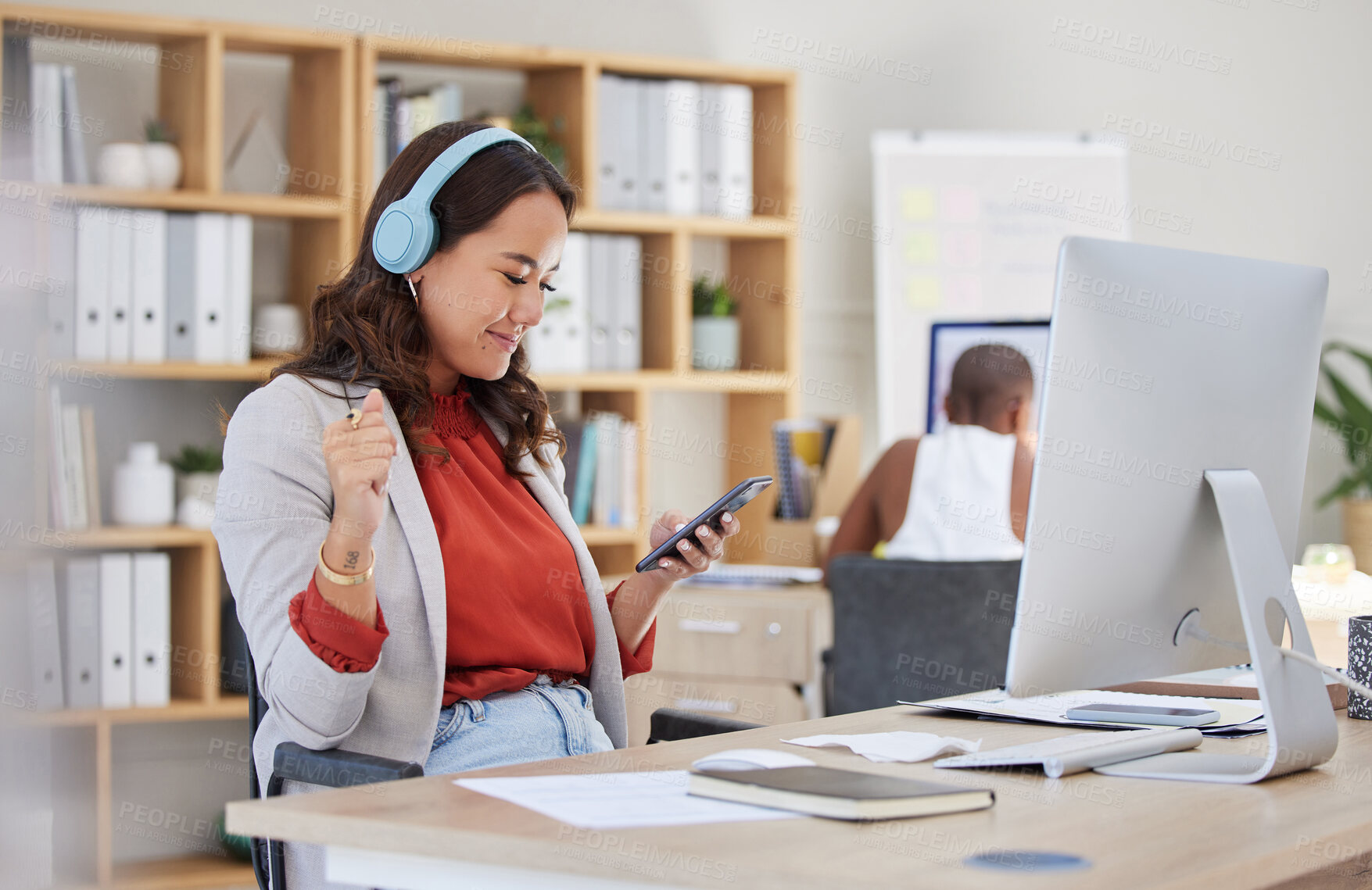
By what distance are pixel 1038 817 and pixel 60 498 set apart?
2.63 meters

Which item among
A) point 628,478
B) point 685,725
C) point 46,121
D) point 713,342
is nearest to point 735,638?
point 628,478

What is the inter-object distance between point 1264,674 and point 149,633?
2.64m

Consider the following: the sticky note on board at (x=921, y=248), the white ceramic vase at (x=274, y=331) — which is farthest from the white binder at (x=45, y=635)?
the sticky note on board at (x=921, y=248)

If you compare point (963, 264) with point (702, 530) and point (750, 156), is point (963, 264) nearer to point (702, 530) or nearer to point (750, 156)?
point (750, 156)

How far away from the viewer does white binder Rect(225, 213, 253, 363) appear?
325 cm

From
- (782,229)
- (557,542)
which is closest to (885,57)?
(782,229)

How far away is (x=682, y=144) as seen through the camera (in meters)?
3.69

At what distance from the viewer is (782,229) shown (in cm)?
379

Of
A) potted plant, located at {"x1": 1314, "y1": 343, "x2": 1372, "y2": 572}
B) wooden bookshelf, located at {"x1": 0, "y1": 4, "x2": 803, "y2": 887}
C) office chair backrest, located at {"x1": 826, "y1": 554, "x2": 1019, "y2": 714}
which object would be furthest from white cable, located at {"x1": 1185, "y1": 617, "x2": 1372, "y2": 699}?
potted plant, located at {"x1": 1314, "y1": 343, "x2": 1372, "y2": 572}

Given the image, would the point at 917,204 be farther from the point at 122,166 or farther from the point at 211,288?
the point at 122,166

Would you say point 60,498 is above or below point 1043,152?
below

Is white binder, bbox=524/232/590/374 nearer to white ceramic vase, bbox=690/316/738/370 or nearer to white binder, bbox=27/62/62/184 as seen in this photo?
white ceramic vase, bbox=690/316/738/370

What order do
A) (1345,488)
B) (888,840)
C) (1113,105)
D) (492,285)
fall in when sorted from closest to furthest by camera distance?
(888,840)
(492,285)
(1345,488)
(1113,105)

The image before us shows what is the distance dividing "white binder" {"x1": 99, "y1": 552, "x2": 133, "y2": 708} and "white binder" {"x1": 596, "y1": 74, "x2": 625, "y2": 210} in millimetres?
1511
